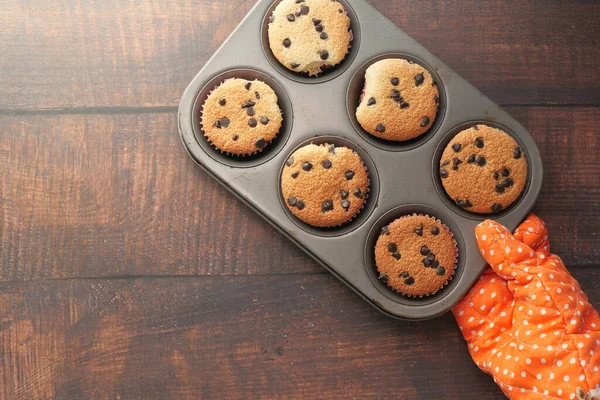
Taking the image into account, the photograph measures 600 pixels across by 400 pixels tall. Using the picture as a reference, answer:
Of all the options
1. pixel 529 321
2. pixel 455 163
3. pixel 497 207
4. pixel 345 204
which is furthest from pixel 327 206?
pixel 529 321

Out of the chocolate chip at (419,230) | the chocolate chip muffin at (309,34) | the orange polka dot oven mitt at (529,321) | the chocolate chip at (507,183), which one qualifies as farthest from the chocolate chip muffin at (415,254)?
the chocolate chip muffin at (309,34)

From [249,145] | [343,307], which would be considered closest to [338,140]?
[249,145]

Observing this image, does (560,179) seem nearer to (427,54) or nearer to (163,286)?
(427,54)

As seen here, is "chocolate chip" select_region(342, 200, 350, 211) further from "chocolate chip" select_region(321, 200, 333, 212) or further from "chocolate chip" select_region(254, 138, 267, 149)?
"chocolate chip" select_region(254, 138, 267, 149)

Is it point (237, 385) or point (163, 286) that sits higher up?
point (163, 286)

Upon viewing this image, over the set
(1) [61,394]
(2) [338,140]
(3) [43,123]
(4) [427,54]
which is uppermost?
(4) [427,54]

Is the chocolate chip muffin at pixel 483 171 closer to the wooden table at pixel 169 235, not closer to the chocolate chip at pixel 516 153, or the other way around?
the chocolate chip at pixel 516 153

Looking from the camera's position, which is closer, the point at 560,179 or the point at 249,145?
the point at 249,145

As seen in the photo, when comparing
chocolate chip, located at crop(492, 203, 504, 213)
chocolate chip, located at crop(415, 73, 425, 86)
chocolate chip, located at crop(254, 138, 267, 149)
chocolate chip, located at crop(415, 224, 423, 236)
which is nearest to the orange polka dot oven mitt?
chocolate chip, located at crop(492, 203, 504, 213)
